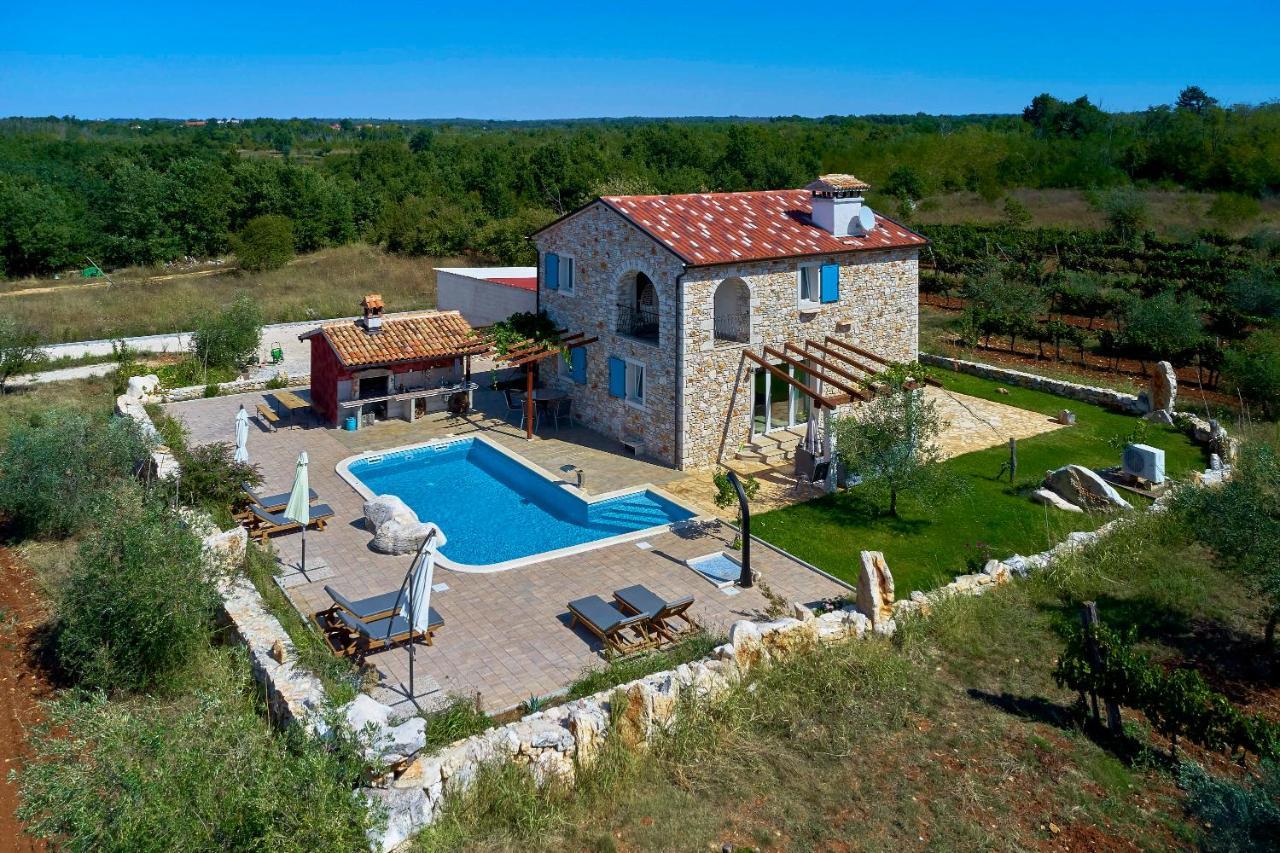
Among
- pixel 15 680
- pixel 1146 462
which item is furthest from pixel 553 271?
pixel 15 680

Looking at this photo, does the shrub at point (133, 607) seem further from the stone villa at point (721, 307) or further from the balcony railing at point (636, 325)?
the balcony railing at point (636, 325)

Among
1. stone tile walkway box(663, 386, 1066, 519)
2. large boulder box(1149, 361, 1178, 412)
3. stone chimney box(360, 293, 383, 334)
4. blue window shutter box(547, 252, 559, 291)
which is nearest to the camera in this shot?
stone tile walkway box(663, 386, 1066, 519)

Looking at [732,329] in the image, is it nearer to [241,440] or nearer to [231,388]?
[241,440]

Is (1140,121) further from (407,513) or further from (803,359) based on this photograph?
(407,513)

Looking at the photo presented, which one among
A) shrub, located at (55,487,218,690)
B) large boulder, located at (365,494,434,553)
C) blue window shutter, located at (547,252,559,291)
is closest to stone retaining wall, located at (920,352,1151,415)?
blue window shutter, located at (547,252,559,291)

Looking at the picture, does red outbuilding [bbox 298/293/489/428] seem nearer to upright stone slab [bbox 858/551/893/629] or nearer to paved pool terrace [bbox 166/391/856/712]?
paved pool terrace [bbox 166/391/856/712]

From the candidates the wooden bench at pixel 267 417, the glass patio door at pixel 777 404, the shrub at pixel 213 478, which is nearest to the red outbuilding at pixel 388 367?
the wooden bench at pixel 267 417

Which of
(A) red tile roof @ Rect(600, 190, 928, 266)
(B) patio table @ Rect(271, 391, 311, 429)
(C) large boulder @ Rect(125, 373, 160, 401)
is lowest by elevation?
(B) patio table @ Rect(271, 391, 311, 429)
